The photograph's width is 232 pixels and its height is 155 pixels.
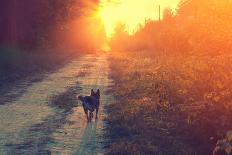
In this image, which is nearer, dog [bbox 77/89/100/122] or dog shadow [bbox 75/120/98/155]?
dog shadow [bbox 75/120/98/155]

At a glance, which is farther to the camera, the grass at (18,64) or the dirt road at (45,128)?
the grass at (18,64)

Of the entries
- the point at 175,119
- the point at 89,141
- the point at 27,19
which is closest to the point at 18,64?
the point at 27,19

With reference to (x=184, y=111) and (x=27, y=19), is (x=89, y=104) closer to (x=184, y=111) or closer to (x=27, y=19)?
(x=184, y=111)

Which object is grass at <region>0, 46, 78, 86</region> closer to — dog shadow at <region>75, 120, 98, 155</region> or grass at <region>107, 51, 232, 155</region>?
grass at <region>107, 51, 232, 155</region>

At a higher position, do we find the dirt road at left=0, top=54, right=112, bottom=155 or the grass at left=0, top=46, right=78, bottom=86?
the grass at left=0, top=46, right=78, bottom=86

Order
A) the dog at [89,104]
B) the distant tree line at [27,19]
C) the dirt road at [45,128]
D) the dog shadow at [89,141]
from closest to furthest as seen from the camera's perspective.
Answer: the dog shadow at [89,141], the dirt road at [45,128], the dog at [89,104], the distant tree line at [27,19]

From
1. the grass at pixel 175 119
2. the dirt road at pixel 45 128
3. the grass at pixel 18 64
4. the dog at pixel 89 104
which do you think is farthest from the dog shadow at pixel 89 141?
the grass at pixel 18 64

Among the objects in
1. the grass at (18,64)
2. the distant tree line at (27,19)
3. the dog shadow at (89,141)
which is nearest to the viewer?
the dog shadow at (89,141)

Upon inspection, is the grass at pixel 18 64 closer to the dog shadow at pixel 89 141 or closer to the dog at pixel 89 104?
the dog at pixel 89 104

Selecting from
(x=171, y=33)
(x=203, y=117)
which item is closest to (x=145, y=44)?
(x=171, y=33)

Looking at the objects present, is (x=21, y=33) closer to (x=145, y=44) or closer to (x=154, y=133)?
(x=154, y=133)

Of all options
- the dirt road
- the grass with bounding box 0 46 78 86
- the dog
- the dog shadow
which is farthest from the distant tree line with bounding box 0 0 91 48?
the dog shadow

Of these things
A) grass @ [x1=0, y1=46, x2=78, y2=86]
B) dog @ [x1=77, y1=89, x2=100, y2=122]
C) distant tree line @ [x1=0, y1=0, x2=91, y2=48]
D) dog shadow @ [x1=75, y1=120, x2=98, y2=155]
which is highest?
distant tree line @ [x1=0, y1=0, x2=91, y2=48]

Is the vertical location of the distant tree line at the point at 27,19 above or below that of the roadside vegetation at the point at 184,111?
above
